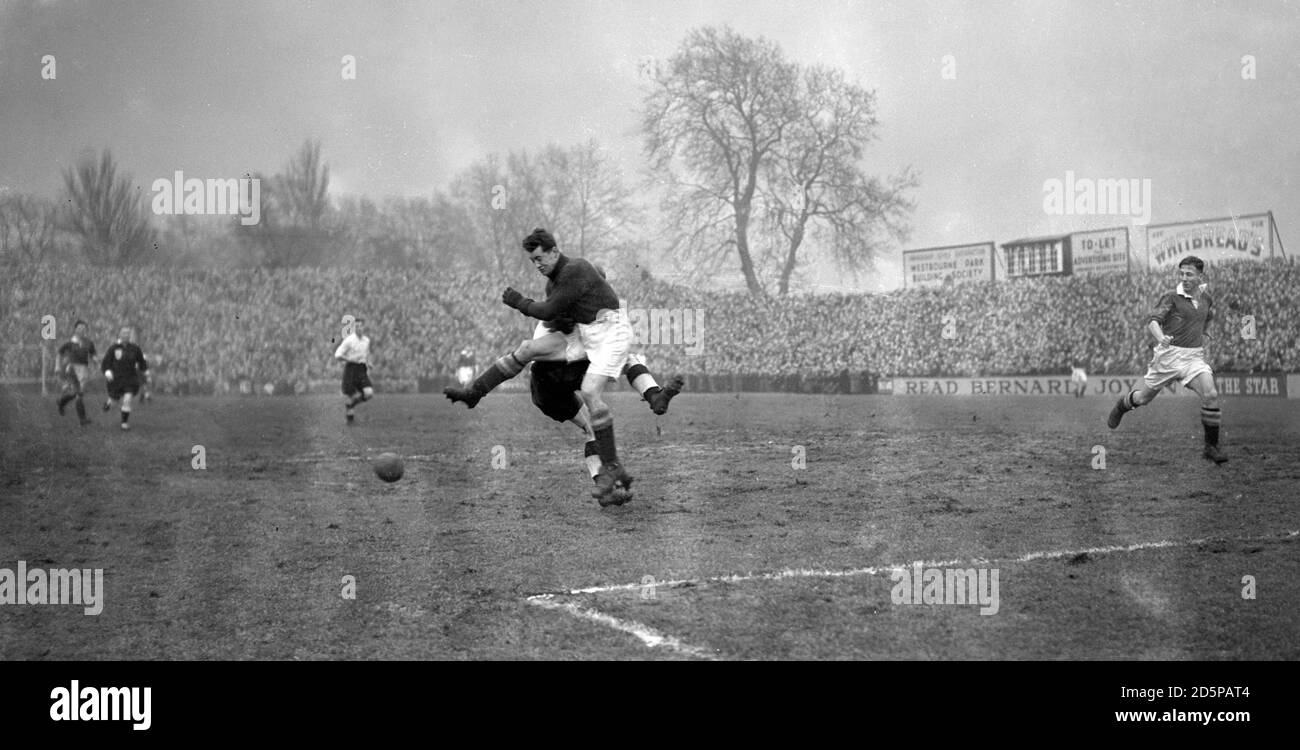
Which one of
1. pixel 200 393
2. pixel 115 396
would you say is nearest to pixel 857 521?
pixel 115 396

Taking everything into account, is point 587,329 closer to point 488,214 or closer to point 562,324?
point 562,324

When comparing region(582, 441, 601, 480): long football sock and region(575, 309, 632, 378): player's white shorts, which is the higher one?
region(575, 309, 632, 378): player's white shorts

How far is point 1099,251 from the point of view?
3934 centimetres

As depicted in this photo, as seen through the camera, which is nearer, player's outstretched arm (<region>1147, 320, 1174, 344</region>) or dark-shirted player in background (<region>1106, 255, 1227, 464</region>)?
dark-shirted player in background (<region>1106, 255, 1227, 464</region>)

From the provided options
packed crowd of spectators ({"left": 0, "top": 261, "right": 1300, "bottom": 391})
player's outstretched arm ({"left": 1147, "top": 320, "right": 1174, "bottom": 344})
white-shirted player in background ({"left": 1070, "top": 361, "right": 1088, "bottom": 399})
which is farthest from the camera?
packed crowd of spectators ({"left": 0, "top": 261, "right": 1300, "bottom": 391})

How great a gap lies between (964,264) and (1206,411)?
33242 millimetres

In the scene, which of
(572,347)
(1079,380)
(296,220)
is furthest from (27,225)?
(1079,380)

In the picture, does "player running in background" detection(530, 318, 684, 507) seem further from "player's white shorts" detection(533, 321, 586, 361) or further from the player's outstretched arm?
the player's outstretched arm

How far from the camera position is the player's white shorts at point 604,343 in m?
9.68

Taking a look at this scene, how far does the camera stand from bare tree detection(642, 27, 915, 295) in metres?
41.8

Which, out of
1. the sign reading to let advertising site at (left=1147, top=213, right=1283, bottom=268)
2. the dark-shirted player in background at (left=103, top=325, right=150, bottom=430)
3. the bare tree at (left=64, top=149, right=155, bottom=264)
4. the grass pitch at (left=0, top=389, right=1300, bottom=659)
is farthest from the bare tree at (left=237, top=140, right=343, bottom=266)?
the grass pitch at (left=0, top=389, right=1300, bottom=659)

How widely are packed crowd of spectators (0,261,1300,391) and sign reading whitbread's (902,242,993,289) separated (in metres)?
5.23
